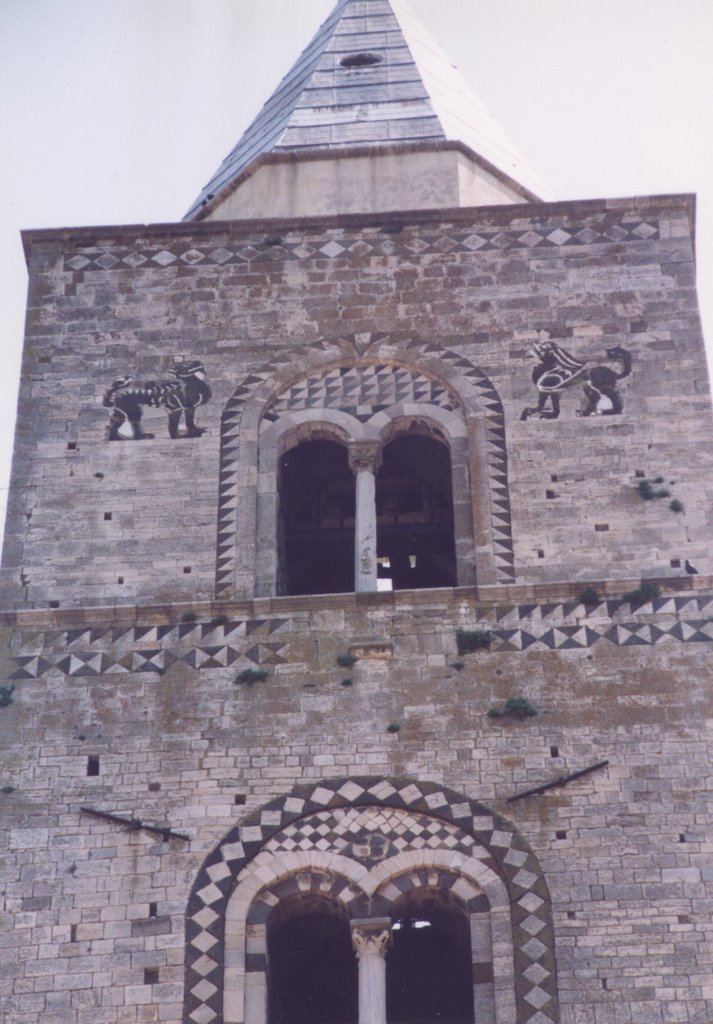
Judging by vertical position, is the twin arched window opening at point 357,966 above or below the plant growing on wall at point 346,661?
below

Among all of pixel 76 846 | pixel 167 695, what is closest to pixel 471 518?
pixel 167 695

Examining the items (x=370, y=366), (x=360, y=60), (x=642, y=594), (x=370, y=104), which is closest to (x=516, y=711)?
(x=642, y=594)

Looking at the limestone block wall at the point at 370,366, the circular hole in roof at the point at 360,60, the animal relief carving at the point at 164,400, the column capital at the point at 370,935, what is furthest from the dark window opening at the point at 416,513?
the circular hole in roof at the point at 360,60

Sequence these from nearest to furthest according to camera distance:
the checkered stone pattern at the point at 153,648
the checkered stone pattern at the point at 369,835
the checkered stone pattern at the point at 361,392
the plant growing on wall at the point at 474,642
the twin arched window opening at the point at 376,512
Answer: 1. the checkered stone pattern at the point at 369,835
2. the plant growing on wall at the point at 474,642
3. the checkered stone pattern at the point at 153,648
4. the checkered stone pattern at the point at 361,392
5. the twin arched window opening at the point at 376,512

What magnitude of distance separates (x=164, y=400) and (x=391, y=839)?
5.44 m

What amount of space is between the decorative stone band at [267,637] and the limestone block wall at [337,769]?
20 millimetres

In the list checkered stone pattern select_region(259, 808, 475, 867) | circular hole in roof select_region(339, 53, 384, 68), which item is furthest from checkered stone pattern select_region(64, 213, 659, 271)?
checkered stone pattern select_region(259, 808, 475, 867)

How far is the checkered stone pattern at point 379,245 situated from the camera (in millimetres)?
21953

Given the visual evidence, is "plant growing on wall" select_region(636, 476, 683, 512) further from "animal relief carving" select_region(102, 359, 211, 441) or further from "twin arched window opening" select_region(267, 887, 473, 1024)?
"twin arched window opening" select_region(267, 887, 473, 1024)

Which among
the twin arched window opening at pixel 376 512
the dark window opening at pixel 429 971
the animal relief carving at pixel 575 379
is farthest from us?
the twin arched window opening at pixel 376 512

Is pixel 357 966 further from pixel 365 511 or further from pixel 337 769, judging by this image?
pixel 365 511

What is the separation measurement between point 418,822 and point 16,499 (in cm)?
520

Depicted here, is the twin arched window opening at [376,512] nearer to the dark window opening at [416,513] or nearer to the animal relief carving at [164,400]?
the dark window opening at [416,513]

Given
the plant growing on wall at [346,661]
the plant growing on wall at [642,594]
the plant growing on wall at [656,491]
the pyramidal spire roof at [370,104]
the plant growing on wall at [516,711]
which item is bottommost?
the plant growing on wall at [516,711]
